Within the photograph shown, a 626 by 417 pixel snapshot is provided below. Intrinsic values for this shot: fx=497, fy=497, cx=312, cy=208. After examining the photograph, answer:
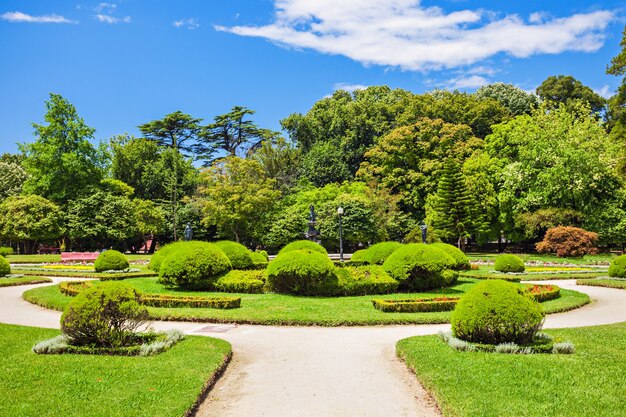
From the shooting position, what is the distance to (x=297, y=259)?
51.7 ft

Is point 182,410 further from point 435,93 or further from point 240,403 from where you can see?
point 435,93

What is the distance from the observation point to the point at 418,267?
1641 centimetres

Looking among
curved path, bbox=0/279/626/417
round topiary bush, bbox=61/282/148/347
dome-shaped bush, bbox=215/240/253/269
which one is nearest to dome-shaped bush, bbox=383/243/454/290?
curved path, bbox=0/279/626/417

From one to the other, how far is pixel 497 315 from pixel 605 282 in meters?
13.8

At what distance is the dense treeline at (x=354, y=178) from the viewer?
38719 mm

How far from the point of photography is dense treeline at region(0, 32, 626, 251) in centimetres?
3872

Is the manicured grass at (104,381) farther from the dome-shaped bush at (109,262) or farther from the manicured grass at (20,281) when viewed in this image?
the dome-shaped bush at (109,262)

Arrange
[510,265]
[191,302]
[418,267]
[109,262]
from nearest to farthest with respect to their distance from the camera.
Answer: [191,302]
[418,267]
[510,265]
[109,262]

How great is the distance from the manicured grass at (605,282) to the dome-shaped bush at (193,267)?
46.5ft

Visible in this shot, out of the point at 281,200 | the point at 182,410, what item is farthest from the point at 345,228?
the point at 182,410

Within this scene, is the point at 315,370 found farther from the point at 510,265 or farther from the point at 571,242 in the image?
the point at 571,242

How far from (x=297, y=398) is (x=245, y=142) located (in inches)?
2102

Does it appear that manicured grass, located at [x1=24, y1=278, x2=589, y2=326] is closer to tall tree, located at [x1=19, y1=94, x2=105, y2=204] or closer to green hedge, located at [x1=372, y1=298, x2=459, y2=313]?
green hedge, located at [x1=372, y1=298, x2=459, y2=313]

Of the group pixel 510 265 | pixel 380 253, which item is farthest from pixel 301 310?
pixel 510 265
